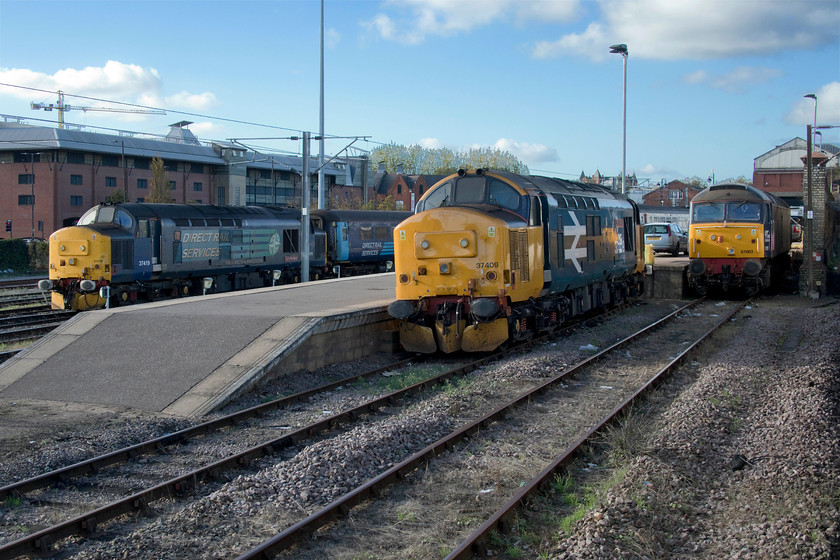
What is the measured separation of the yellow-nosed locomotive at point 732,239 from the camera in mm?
24766

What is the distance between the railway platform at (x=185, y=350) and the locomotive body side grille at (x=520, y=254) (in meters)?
3.01

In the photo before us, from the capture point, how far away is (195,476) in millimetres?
7707

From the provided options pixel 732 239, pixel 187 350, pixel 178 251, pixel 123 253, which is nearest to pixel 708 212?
pixel 732 239

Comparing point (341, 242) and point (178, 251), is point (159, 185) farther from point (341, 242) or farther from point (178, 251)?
point (178, 251)

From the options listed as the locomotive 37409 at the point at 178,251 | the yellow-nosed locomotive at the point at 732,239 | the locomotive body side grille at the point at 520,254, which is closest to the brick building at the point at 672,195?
the yellow-nosed locomotive at the point at 732,239

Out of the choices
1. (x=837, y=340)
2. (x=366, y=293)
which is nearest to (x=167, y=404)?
(x=366, y=293)

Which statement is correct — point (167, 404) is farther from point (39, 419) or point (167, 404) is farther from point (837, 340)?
point (837, 340)

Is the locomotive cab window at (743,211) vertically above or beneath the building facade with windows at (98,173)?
beneath

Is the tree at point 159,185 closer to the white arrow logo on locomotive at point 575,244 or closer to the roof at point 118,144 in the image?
the roof at point 118,144

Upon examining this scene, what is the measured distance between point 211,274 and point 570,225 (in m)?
13.1

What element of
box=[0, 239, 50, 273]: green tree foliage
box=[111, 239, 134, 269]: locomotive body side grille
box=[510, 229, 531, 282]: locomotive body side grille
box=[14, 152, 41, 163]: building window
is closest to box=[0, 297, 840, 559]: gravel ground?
box=[510, 229, 531, 282]: locomotive body side grille

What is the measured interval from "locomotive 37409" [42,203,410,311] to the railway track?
1284 cm

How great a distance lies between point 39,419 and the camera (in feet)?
33.6

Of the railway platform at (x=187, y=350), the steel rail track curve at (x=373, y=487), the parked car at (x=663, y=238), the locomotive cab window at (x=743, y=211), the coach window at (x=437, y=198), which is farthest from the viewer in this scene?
the parked car at (x=663, y=238)
